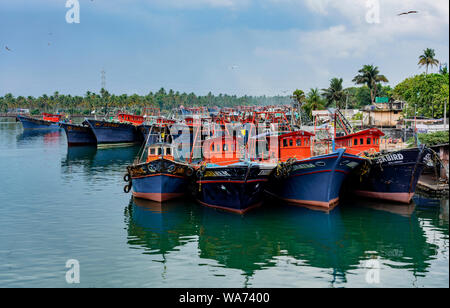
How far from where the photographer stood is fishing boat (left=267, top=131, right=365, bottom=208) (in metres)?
26.4

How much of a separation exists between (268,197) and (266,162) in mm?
3900

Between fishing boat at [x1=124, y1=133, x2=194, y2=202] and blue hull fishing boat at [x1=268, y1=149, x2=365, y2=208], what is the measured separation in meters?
6.53

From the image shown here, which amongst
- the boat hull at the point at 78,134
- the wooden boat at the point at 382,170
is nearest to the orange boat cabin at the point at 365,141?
the wooden boat at the point at 382,170

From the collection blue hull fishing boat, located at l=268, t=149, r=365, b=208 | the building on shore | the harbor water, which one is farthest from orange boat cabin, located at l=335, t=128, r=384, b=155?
the building on shore

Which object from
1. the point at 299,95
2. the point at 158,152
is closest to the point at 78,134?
the point at 299,95

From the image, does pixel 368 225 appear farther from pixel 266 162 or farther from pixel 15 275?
pixel 15 275

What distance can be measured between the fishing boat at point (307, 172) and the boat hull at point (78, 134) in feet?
174

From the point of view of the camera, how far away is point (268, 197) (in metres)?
31.9

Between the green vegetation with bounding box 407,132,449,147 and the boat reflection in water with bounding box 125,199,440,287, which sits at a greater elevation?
the green vegetation with bounding box 407,132,449,147

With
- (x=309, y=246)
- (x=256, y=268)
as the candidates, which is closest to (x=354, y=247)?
(x=309, y=246)

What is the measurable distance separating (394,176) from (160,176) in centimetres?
1588

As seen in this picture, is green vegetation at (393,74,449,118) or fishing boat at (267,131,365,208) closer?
fishing boat at (267,131,365,208)

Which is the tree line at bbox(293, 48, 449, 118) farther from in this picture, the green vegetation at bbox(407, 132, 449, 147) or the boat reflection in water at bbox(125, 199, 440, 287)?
the boat reflection in water at bbox(125, 199, 440, 287)

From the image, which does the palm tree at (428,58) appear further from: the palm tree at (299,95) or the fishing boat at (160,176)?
the fishing boat at (160,176)
